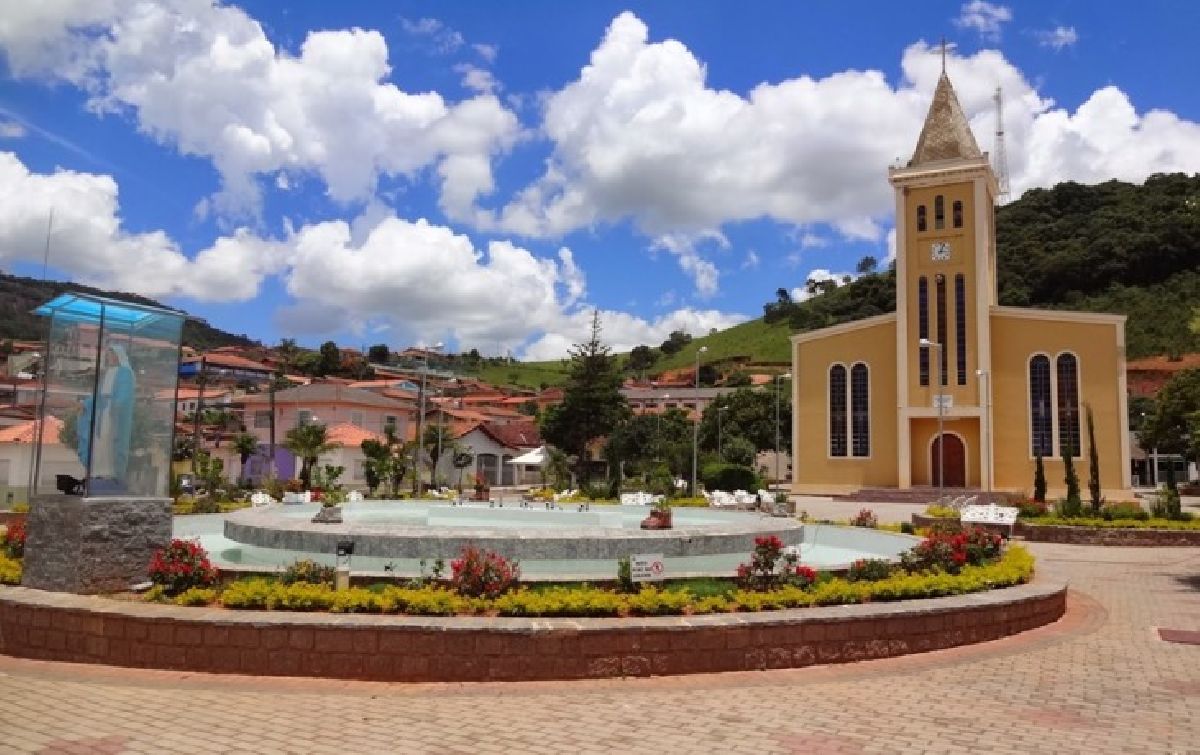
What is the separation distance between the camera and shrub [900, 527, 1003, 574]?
9805mm

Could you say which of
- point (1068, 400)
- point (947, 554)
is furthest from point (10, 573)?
point (1068, 400)

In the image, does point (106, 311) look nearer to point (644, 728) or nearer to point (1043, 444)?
point (644, 728)

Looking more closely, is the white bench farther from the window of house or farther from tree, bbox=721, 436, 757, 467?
tree, bbox=721, 436, 757, 467

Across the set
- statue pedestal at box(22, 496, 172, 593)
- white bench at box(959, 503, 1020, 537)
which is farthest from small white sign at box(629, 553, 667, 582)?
white bench at box(959, 503, 1020, 537)

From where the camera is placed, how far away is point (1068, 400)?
3675cm

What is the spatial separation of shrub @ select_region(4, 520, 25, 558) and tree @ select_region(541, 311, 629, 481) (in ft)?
123

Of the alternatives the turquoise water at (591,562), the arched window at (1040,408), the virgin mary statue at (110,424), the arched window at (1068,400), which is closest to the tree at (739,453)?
the arched window at (1040,408)

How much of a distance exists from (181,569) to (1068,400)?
36966 mm

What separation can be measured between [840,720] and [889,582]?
3013 mm

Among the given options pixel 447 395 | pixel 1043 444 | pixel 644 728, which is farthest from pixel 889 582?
pixel 447 395

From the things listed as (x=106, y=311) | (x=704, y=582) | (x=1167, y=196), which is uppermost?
(x=1167, y=196)

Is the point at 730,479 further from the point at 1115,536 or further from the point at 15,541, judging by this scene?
the point at 15,541

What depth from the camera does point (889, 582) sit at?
28.1 ft

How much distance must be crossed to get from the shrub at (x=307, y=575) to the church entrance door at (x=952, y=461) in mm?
34964
